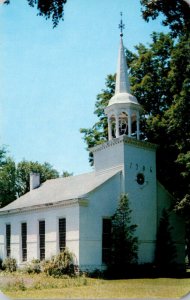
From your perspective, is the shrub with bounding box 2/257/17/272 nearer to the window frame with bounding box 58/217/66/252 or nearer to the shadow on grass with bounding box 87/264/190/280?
the window frame with bounding box 58/217/66/252

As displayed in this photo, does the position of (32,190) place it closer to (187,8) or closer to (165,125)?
(165,125)

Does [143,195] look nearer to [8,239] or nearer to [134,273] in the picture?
[134,273]

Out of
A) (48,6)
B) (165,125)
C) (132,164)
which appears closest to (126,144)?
(132,164)

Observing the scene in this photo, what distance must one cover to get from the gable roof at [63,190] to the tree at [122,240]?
5.48 ft

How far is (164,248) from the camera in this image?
2339cm

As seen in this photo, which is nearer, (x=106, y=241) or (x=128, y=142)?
(x=106, y=241)

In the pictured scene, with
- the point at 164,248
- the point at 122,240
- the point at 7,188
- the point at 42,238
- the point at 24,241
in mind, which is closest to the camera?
the point at 122,240

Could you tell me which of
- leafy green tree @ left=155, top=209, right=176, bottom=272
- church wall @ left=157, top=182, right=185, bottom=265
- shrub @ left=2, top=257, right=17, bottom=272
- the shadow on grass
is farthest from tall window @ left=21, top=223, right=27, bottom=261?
church wall @ left=157, top=182, right=185, bottom=265

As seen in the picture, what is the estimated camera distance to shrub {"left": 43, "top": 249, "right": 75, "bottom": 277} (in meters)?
21.0

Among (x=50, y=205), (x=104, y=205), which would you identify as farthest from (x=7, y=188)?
(x=104, y=205)

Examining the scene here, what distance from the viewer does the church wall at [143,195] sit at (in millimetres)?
23078

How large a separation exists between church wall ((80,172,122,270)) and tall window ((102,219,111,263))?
291 millimetres

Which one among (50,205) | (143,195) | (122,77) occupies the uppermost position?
(122,77)

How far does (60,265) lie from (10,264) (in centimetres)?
590
